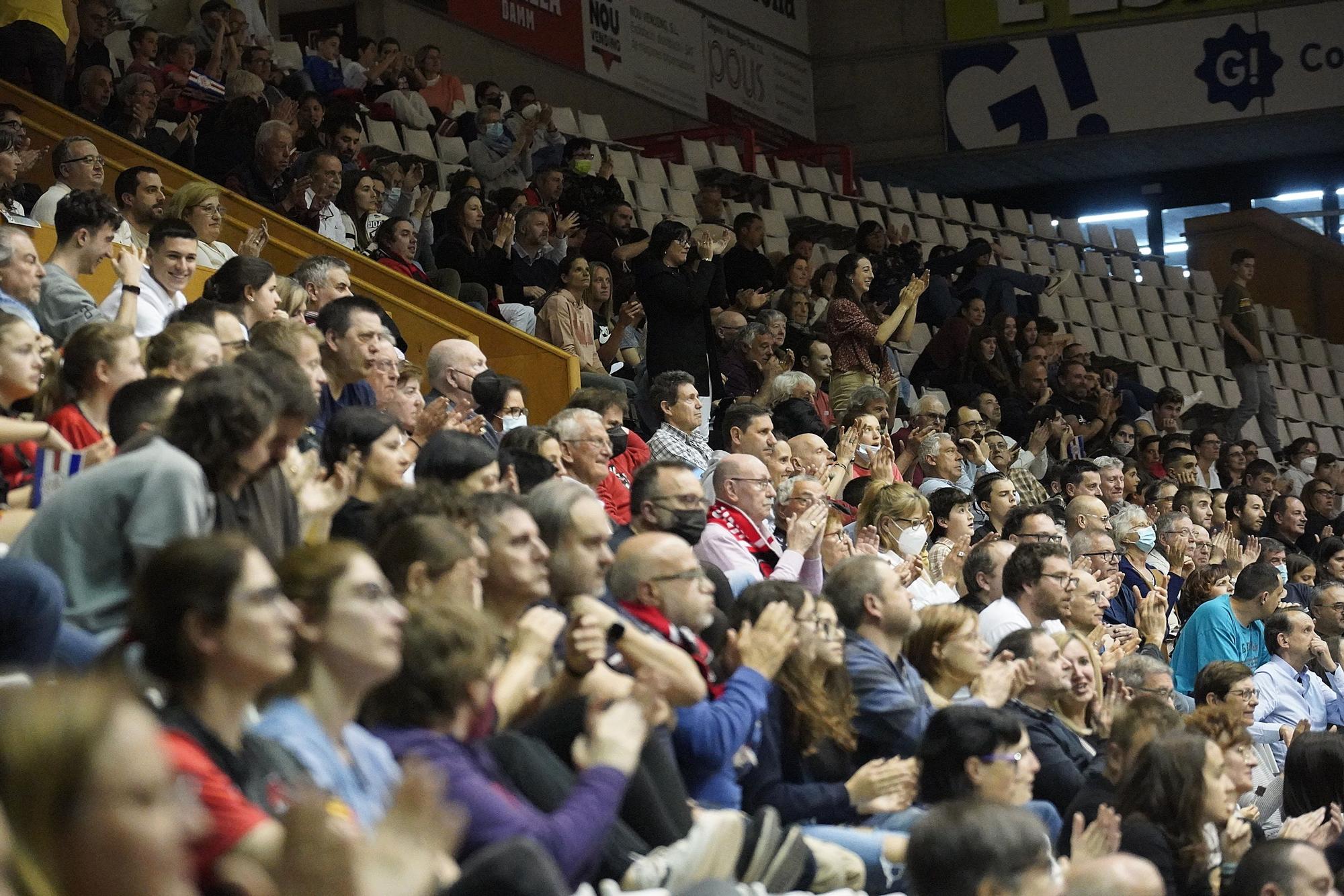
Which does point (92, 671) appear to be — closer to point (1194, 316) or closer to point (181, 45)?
point (181, 45)

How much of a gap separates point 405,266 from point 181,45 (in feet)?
5.58

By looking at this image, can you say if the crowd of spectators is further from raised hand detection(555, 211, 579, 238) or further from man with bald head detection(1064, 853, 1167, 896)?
raised hand detection(555, 211, 579, 238)

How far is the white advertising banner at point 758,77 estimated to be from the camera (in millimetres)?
14898

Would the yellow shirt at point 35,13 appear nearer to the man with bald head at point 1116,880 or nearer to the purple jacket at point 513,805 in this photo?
the purple jacket at point 513,805

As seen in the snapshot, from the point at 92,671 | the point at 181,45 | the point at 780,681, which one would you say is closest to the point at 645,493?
the point at 780,681

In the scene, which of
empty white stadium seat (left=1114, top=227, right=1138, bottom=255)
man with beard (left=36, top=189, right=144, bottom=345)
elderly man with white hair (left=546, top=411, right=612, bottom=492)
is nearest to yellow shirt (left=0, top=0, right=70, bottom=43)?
man with beard (left=36, top=189, right=144, bottom=345)

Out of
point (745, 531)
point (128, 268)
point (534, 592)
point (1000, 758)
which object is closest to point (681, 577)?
point (534, 592)

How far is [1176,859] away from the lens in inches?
143

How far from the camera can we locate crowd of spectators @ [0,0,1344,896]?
2229 mm

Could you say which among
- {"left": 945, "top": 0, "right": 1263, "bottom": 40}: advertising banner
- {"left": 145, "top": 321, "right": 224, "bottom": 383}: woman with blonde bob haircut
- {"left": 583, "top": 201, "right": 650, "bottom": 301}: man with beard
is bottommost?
{"left": 145, "top": 321, "right": 224, "bottom": 383}: woman with blonde bob haircut

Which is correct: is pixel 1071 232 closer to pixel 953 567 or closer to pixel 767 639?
pixel 953 567

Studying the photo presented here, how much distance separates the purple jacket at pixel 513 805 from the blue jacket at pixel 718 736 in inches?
21.0

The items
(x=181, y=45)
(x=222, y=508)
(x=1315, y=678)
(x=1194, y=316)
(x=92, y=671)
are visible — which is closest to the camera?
(x=92, y=671)

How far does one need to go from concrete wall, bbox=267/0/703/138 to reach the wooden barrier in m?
4.54
